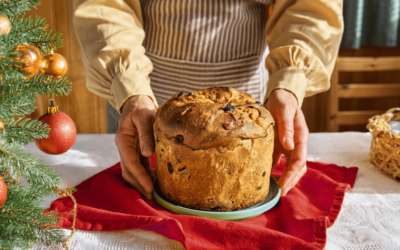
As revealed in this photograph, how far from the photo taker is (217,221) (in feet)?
2.31

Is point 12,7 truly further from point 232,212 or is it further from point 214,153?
point 232,212

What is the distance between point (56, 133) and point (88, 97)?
5.92 ft

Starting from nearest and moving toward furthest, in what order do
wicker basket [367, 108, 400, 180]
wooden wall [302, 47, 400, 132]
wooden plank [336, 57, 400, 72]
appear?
1. wicker basket [367, 108, 400, 180]
2. wooden plank [336, 57, 400, 72]
3. wooden wall [302, 47, 400, 132]

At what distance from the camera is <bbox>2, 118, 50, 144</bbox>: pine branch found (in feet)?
2.29

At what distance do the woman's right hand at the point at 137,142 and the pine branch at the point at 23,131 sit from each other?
0.21 metres

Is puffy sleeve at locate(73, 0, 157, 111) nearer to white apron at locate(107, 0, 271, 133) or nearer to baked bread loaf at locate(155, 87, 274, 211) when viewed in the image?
white apron at locate(107, 0, 271, 133)

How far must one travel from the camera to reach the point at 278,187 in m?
0.88

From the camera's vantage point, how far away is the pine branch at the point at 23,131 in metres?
0.70

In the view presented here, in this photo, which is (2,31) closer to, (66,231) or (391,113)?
(66,231)

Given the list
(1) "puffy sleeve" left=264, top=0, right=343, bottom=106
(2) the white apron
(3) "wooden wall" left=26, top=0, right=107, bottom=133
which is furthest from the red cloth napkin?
(3) "wooden wall" left=26, top=0, right=107, bottom=133

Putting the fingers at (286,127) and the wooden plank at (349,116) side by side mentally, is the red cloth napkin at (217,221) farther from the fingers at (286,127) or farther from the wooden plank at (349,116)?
the wooden plank at (349,116)

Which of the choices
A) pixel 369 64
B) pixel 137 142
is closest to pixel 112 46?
pixel 137 142

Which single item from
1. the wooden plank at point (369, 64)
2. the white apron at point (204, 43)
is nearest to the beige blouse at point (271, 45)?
the white apron at point (204, 43)

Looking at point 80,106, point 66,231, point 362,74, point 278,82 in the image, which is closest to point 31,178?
point 66,231
